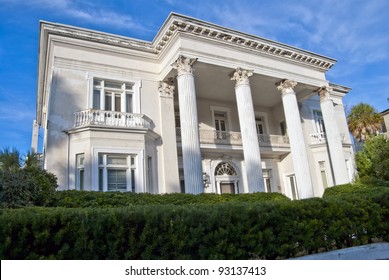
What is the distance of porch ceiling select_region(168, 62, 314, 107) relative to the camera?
1608 cm

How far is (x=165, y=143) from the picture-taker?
51.2 feet

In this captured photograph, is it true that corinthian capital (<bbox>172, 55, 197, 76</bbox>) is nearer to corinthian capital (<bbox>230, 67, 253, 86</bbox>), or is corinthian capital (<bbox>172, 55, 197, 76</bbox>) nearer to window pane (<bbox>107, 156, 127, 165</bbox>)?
corinthian capital (<bbox>230, 67, 253, 86</bbox>)

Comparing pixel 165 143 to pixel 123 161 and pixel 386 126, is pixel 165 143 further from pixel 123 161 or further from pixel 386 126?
pixel 386 126

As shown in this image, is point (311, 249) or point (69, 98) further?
point (69, 98)

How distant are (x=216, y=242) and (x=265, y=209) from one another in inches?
54.0

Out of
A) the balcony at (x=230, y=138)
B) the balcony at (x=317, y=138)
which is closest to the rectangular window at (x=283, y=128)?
the balcony at (x=230, y=138)

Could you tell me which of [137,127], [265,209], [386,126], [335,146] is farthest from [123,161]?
[386,126]

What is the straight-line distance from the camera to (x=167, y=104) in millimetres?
16328

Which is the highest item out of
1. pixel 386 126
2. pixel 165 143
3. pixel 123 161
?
pixel 386 126

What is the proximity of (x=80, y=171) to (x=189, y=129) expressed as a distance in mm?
5295

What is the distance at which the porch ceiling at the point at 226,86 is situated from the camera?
16078 millimetres

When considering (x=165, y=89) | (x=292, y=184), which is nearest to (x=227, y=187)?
(x=292, y=184)
